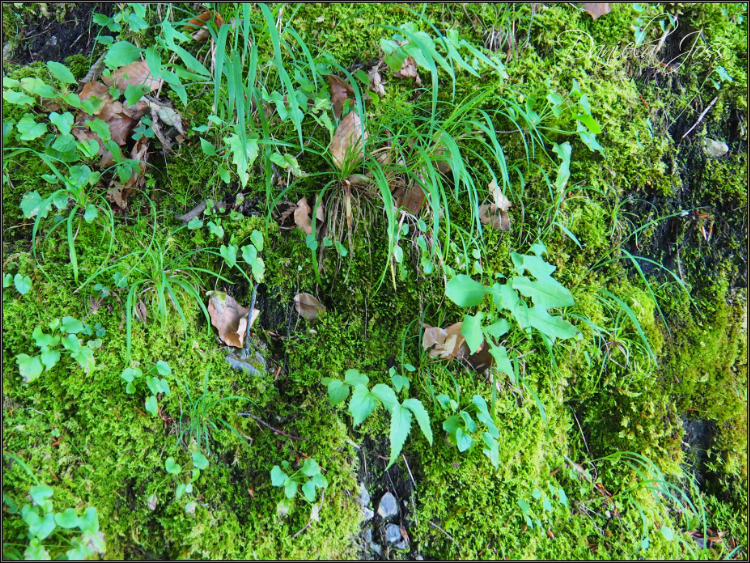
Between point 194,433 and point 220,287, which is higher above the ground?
point 220,287

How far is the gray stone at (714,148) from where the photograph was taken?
7.48 ft

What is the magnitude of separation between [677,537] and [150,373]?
239cm

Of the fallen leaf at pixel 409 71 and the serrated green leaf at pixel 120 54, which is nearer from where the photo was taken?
the serrated green leaf at pixel 120 54

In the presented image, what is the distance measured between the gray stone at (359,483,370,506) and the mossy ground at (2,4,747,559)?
4 centimetres

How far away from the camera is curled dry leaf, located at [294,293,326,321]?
193 cm

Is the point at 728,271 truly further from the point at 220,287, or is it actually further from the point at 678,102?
the point at 220,287

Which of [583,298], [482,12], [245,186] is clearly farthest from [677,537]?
[482,12]

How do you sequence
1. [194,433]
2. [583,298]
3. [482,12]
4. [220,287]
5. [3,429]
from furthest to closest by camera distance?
[482,12] < [583,298] < [220,287] < [194,433] < [3,429]

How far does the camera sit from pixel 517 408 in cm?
192

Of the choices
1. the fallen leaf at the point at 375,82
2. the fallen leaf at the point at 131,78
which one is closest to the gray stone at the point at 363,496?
the fallen leaf at the point at 375,82

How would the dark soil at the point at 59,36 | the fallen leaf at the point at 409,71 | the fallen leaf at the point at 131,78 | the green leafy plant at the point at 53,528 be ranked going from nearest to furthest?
1. the green leafy plant at the point at 53,528
2. the fallen leaf at the point at 131,78
3. the dark soil at the point at 59,36
4. the fallen leaf at the point at 409,71

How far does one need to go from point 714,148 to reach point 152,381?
9.73 ft

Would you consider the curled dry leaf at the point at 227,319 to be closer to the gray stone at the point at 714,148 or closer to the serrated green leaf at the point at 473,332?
the serrated green leaf at the point at 473,332

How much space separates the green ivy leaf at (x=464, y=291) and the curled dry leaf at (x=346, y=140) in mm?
717
